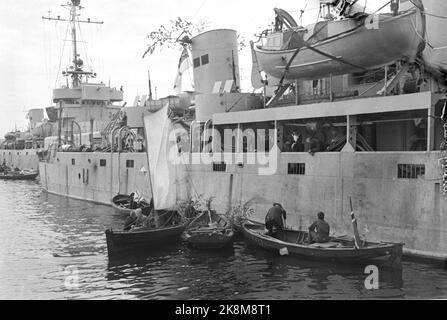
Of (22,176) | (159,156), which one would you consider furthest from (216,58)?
(22,176)

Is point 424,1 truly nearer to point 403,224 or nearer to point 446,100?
point 446,100

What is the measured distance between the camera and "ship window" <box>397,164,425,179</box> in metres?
19.8

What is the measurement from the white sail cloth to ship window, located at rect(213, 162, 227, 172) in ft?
22.0

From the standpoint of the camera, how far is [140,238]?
21.6 metres

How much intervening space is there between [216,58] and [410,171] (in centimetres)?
2476

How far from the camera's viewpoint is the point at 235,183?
29.5 metres

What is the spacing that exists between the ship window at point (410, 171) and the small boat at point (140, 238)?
1028 cm

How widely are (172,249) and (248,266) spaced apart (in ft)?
15.1

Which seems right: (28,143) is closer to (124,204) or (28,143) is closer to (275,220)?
(124,204)

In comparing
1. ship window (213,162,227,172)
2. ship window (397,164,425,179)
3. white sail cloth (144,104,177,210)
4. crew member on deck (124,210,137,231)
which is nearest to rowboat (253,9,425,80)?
ship window (213,162,227,172)

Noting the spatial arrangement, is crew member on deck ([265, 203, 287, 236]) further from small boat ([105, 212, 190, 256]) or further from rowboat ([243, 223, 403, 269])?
small boat ([105, 212, 190, 256])

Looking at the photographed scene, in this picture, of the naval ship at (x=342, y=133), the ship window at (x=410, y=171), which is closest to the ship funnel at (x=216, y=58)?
the naval ship at (x=342, y=133)

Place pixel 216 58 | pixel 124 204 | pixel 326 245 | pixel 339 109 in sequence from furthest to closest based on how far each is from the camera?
pixel 216 58 → pixel 124 204 → pixel 339 109 → pixel 326 245
